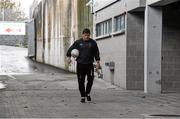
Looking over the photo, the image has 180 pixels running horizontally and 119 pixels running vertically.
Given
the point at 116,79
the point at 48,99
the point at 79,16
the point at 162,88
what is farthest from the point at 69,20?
the point at 48,99

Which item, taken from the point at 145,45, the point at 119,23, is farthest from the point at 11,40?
the point at 145,45

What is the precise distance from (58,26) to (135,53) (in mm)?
15063

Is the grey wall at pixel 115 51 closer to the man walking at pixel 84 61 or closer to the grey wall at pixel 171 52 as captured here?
the grey wall at pixel 171 52

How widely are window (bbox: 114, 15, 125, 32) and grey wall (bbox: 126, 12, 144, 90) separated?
687 millimetres

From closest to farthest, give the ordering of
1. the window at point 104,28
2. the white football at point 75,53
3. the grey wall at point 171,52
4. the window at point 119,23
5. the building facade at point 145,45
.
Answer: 1. the white football at point 75,53
2. the building facade at point 145,45
3. the grey wall at point 171,52
4. the window at point 119,23
5. the window at point 104,28

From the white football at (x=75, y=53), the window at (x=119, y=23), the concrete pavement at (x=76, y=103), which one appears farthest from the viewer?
the window at (x=119, y=23)

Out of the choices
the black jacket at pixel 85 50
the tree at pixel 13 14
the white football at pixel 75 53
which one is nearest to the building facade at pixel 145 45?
the black jacket at pixel 85 50

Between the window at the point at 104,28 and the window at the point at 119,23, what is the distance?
0.94m

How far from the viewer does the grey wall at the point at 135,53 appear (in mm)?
18938

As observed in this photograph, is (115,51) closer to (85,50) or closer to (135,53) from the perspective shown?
(135,53)

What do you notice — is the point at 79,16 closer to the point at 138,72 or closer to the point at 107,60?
the point at 107,60

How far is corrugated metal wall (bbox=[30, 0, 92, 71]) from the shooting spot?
90.1ft

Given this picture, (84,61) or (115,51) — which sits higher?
(115,51)

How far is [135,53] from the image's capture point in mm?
19031
